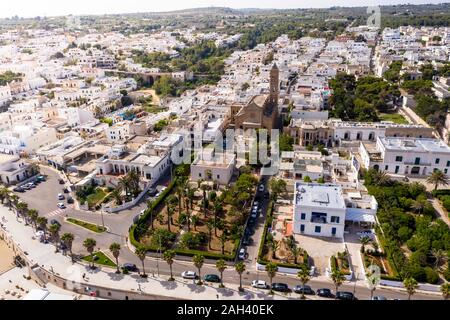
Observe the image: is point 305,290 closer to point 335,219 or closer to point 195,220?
point 335,219

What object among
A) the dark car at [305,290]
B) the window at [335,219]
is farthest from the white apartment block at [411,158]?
the dark car at [305,290]

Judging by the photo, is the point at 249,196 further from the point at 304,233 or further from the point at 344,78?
the point at 344,78

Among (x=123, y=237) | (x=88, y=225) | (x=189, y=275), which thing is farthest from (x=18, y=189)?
(x=189, y=275)

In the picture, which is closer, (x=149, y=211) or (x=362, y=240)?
(x=362, y=240)

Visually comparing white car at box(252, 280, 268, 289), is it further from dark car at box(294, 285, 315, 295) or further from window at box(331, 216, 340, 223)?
window at box(331, 216, 340, 223)

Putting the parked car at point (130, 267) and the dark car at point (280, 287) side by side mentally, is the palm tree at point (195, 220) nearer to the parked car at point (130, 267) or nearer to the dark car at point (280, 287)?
the parked car at point (130, 267)

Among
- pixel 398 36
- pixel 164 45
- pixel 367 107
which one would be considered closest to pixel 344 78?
pixel 367 107
